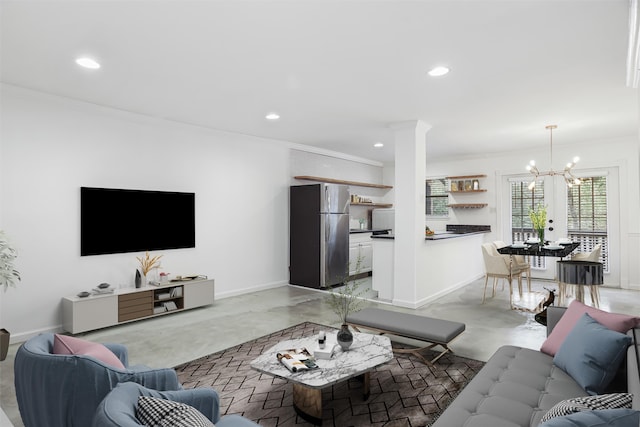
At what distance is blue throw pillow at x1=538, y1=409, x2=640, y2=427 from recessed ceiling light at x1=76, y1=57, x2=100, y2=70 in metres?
3.92

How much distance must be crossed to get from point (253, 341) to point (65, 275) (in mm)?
2319

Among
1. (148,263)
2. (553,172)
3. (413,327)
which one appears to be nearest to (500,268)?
(553,172)

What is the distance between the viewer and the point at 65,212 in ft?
14.1

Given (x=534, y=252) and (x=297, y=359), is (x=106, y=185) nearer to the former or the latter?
(x=297, y=359)

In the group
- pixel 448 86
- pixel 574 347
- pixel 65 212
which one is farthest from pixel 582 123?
pixel 65 212

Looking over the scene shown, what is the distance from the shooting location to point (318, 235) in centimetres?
657

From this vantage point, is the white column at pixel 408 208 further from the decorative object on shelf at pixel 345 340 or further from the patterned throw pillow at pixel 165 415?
the patterned throw pillow at pixel 165 415

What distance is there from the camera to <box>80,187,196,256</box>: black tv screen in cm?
448

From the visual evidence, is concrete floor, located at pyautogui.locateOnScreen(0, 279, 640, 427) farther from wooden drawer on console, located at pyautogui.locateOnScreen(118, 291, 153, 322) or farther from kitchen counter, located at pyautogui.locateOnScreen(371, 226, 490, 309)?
kitchen counter, located at pyautogui.locateOnScreen(371, 226, 490, 309)

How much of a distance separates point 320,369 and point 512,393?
1.11m

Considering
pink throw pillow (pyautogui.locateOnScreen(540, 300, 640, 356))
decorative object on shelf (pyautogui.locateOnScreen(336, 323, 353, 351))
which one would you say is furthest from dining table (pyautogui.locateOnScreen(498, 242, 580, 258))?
decorative object on shelf (pyautogui.locateOnScreen(336, 323, 353, 351))

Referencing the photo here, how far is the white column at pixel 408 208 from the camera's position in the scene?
5238 millimetres

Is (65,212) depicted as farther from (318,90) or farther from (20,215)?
(318,90)

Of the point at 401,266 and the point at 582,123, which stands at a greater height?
the point at 582,123
